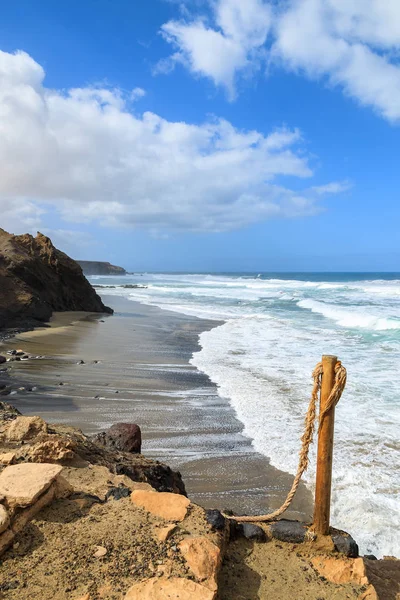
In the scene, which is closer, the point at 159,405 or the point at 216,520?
the point at 216,520

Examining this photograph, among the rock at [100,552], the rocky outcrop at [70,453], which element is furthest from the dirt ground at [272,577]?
the rocky outcrop at [70,453]

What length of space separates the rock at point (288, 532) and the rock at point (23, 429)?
2.56m

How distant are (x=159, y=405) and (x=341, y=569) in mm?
4745

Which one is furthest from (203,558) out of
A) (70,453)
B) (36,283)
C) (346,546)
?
(36,283)

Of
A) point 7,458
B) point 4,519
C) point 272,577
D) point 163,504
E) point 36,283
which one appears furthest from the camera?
point 36,283

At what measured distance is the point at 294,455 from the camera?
5.76 metres

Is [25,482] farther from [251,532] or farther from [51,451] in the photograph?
[251,532]

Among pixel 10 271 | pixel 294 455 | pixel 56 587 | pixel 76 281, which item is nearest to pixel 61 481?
pixel 56 587

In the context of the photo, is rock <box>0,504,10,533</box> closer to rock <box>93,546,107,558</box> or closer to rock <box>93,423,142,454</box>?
rock <box>93,546,107,558</box>

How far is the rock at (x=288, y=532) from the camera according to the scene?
344 centimetres

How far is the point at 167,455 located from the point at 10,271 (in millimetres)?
13694

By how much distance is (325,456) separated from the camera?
3539mm

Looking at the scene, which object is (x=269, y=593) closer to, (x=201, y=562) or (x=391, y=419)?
(x=201, y=562)

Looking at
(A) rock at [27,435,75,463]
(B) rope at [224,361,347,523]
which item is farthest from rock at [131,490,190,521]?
(A) rock at [27,435,75,463]
